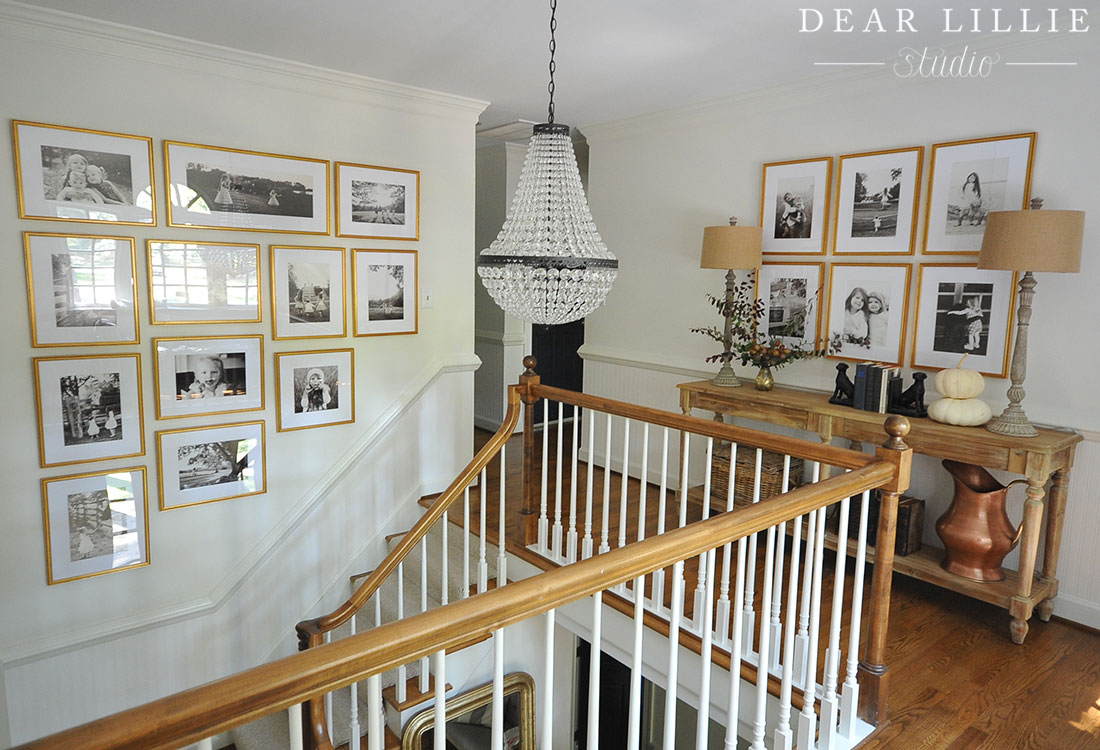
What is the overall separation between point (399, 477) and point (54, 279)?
2122 mm

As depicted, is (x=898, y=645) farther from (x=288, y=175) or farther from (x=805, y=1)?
(x=288, y=175)

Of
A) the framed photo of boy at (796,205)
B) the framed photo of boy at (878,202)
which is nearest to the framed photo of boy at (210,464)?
the framed photo of boy at (796,205)

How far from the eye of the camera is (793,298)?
3973mm

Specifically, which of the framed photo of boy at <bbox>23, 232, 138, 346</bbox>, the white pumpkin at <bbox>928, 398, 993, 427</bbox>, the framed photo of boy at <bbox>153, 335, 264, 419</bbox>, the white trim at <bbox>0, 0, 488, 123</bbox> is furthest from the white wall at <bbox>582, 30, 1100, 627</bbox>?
the framed photo of boy at <bbox>23, 232, 138, 346</bbox>

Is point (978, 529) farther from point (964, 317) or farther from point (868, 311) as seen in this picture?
point (868, 311)

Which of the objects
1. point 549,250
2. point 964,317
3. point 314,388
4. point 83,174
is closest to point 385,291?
point 314,388

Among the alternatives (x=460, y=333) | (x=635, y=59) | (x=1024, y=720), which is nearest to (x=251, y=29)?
(x=635, y=59)

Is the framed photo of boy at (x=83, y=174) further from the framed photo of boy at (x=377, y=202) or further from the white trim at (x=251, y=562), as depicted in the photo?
the white trim at (x=251, y=562)

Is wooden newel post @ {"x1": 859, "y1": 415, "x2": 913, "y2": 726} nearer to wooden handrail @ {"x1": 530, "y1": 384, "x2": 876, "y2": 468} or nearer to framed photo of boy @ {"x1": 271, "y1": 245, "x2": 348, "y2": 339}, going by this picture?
wooden handrail @ {"x1": 530, "y1": 384, "x2": 876, "y2": 468}

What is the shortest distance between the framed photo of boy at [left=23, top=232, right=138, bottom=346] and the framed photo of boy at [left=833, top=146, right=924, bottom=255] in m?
3.57

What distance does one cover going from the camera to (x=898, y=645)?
9.41ft

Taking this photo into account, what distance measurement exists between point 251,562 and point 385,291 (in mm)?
1712

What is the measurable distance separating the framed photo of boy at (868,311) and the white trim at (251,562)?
90.3 inches

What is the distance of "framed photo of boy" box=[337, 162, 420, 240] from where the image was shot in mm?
4016
